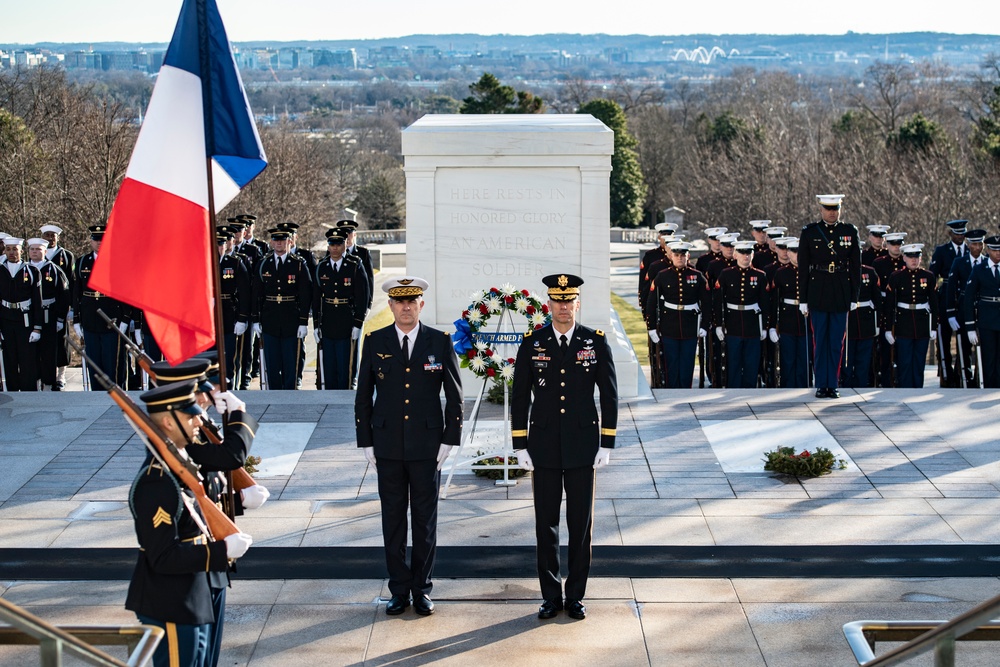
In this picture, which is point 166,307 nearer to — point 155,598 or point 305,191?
point 155,598

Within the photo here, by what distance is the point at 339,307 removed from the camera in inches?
506

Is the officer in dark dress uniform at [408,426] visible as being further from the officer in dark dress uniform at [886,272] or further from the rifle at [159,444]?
the officer in dark dress uniform at [886,272]

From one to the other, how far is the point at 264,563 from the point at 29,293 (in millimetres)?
6553

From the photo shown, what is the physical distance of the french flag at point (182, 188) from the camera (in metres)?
6.30

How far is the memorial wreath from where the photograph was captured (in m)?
8.98

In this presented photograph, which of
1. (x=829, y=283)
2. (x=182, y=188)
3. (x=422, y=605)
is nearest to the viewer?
(x=182, y=188)

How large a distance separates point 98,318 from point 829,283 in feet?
24.0

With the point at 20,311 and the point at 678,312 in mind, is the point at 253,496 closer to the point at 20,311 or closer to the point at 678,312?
the point at 678,312

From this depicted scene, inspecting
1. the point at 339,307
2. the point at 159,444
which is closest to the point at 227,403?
the point at 159,444

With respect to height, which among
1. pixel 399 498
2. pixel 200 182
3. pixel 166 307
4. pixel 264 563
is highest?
pixel 200 182

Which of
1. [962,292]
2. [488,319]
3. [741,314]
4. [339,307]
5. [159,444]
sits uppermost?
[159,444]

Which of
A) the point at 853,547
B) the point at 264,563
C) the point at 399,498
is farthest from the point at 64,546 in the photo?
the point at 853,547

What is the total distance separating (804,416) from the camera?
436 inches

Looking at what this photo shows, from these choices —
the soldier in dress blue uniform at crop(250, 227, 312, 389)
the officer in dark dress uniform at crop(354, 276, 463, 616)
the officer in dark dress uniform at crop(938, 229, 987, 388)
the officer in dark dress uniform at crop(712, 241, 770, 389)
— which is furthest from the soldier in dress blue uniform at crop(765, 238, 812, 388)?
the officer in dark dress uniform at crop(354, 276, 463, 616)
